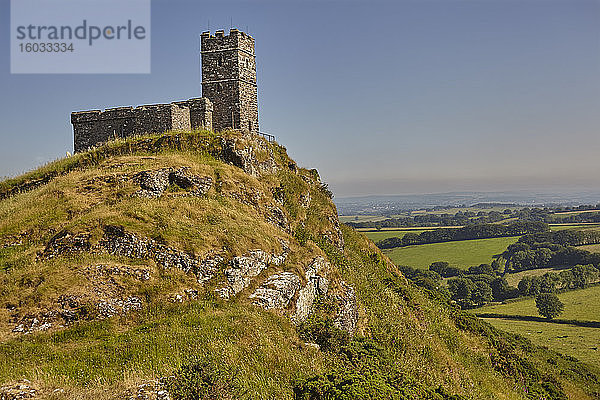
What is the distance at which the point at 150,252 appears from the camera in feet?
58.1

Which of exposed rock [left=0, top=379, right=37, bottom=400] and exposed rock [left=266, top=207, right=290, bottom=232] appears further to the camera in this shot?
exposed rock [left=266, top=207, right=290, bottom=232]

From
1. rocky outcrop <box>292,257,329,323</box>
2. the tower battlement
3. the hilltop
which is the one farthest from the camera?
the tower battlement

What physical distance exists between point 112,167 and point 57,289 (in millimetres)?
11087

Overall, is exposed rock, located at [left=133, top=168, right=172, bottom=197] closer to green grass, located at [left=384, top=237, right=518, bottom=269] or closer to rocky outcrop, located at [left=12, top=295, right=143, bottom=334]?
rocky outcrop, located at [left=12, top=295, right=143, bottom=334]

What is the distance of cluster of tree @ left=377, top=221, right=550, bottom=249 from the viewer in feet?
577

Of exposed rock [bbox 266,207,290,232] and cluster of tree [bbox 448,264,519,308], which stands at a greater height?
exposed rock [bbox 266,207,290,232]

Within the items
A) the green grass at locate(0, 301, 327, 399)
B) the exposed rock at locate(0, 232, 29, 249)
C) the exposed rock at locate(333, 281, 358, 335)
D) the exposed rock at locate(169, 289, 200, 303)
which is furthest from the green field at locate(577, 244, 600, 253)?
the exposed rock at locate(0, 232, 29, 249)

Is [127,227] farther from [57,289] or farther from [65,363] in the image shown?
[65,363]

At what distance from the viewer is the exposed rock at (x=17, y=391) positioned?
33.6ft

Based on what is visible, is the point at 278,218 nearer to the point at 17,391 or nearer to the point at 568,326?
the point at 17,391

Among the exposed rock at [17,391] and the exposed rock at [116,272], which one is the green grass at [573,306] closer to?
the exposed rock at [116,272]

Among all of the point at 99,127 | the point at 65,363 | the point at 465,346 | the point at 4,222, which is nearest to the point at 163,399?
the point at 65,363

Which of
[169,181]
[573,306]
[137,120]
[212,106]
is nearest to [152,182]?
[169,181]

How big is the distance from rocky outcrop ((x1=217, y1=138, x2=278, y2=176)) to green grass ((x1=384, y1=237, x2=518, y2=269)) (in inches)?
4470
